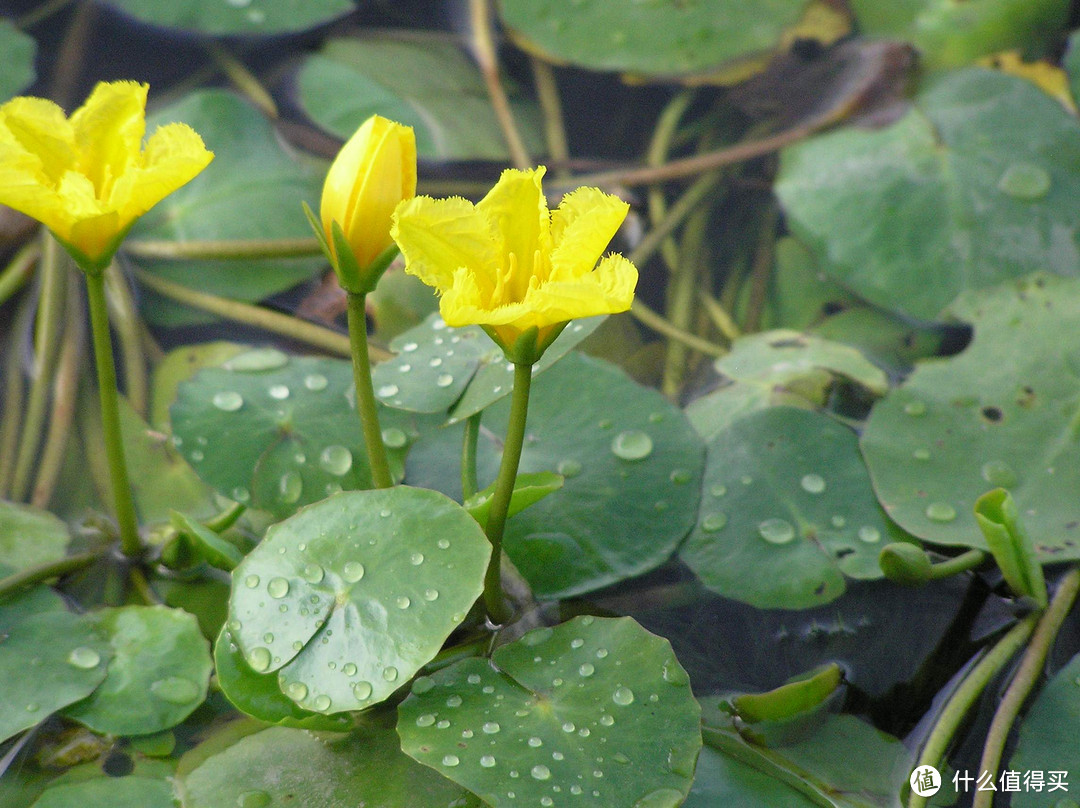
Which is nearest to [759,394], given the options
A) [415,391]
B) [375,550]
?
[415,391]

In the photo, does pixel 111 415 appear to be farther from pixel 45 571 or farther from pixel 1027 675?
pixel 1027 675

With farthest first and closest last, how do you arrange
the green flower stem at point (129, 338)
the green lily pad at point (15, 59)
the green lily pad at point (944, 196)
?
the green lily pad at point (15, 59) < the green lily pad at point (944, 196) < the green flower stem at point (129, 338)

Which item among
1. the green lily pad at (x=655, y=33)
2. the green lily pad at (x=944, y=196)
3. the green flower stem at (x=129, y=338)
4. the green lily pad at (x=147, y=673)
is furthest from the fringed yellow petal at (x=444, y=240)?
the green lily pad at (x=655, y=33)

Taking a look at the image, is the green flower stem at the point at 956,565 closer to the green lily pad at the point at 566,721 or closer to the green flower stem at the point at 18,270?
the green lily pad at the point at 566,721

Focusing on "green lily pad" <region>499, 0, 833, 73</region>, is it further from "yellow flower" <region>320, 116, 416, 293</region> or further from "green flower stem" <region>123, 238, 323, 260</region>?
"yellow flower" <region>320, 116, 416, 293</region>

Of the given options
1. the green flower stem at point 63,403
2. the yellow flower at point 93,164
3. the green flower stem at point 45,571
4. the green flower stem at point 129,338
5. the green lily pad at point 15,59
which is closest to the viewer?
the yellow flower at point 93,164

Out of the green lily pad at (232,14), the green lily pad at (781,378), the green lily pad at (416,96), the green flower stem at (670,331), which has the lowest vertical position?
the green flower stem at (670,331)

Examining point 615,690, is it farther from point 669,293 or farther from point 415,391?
point 669,293
